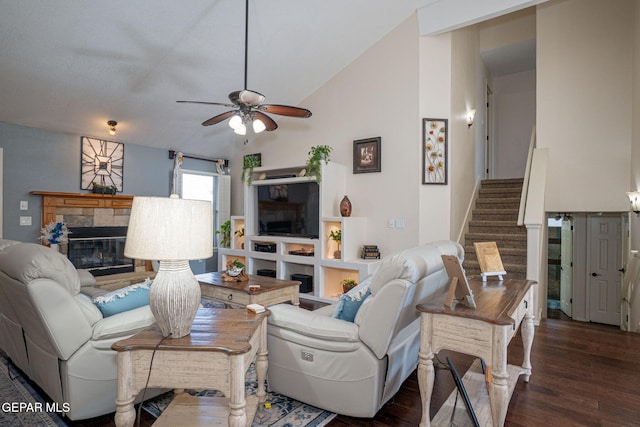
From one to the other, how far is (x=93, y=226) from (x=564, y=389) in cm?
592

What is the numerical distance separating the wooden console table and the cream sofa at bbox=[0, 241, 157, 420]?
1590 millimetres

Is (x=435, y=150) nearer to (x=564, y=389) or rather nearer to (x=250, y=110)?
(x=250, y=110)

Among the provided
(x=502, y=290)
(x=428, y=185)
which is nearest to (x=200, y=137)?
(x=428, y=185)

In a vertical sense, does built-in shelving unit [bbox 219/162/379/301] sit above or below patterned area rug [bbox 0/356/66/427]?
above

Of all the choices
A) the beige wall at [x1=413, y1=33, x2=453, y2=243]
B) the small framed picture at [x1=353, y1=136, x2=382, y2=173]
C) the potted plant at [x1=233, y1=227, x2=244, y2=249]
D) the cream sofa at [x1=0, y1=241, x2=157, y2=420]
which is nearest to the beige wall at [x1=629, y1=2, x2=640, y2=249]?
the beige wall at [x1=413, y1=33, x2=453, y2=243]

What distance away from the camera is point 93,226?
5.25m

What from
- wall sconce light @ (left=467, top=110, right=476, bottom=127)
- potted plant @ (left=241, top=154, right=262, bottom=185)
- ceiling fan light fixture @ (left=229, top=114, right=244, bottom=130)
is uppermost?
wall sconce light @ (left=467, top=110, right=476, bottom=127)

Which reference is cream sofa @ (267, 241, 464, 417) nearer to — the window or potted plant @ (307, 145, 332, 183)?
potted plant @ (307, 145, 332, 183)

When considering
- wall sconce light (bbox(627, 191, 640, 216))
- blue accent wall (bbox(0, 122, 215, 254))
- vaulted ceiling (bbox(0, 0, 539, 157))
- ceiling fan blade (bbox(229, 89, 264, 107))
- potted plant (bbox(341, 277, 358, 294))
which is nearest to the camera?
ceiling fan blade (bbox(229, 89, 264, 107))

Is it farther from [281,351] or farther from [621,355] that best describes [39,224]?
[621,355]

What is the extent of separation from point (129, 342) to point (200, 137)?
199 inches

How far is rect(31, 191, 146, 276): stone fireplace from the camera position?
491 cm

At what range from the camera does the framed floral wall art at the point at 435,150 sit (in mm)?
4770

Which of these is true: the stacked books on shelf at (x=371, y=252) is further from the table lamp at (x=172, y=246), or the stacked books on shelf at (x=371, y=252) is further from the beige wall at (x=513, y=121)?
the beige wall at (x=513, y=121)
